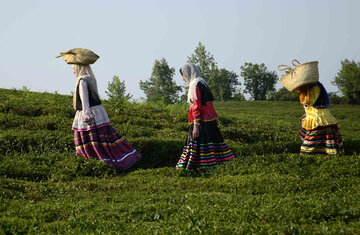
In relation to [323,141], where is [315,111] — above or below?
above

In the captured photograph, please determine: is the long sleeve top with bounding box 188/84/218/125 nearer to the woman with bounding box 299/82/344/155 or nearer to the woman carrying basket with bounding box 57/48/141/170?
the woman carrying basket with bounding box 57/48/141/170

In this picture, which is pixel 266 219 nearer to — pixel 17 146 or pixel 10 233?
pixel 10 233

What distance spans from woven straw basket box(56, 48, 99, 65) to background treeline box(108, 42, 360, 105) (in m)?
28.0

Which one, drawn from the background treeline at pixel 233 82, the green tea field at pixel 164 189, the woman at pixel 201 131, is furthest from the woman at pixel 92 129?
the background treeline at pixel 233 82

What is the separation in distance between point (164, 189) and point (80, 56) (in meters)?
4.03

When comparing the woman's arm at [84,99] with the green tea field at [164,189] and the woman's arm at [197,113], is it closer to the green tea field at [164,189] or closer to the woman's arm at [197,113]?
the green tea field at [164,189]

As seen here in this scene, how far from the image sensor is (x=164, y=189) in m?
6.81

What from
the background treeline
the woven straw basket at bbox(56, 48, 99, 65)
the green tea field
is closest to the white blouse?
the woven straw basket at bbox(56, 48, 99, 65)

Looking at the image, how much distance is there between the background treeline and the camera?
42594 mm

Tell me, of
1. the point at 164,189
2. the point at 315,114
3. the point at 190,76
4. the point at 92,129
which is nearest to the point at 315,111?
the point at 315,114

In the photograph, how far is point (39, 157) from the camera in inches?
355

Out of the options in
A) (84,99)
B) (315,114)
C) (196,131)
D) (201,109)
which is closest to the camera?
(196,131)

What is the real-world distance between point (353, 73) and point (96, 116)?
41255 millimetres

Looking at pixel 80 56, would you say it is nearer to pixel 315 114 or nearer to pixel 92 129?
pixel 92 129
